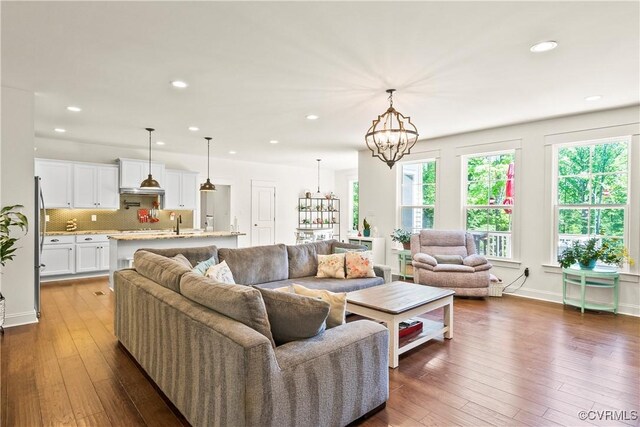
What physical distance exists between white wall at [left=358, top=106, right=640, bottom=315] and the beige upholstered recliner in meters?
0.48

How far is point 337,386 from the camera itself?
6.22 ft

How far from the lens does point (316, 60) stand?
9.78ft

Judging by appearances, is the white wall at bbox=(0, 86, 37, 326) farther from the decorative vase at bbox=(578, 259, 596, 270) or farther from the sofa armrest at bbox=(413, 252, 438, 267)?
the decorative vase at bbox=(578, 259, 596, 270)

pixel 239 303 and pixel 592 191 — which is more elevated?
pixel 592 191

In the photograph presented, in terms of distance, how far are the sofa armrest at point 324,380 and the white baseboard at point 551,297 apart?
12.8 ft

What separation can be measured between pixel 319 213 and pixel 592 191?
6.90 metres

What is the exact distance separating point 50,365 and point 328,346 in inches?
98.9

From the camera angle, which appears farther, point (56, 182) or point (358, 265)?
point (56, 182)

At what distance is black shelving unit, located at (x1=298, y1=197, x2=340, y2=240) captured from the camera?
10.1 m

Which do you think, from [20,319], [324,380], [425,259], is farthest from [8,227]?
[425,259]

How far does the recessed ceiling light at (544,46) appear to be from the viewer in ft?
8.73

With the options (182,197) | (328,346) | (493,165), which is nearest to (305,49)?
(328,346)

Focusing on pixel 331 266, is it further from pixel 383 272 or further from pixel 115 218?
pixel 115 218

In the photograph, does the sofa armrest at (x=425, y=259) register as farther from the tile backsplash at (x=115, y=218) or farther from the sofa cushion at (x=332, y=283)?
the tile backsplash at (x=115, y=218)
